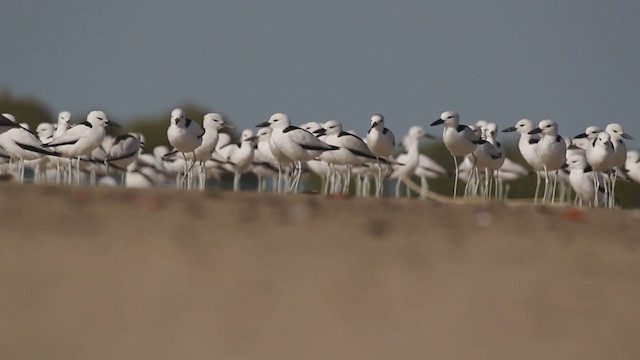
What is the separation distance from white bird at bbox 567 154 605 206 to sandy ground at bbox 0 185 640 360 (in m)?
12.4

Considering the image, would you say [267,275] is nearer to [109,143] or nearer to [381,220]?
[381,220]

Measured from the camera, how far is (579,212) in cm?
2517

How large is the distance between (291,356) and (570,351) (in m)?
3.13

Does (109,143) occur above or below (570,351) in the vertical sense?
above

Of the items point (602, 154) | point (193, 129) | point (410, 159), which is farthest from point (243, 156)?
point (602, 154)

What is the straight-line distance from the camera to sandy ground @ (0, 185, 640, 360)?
2052 centimetres

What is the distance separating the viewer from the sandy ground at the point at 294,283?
20.5 meters

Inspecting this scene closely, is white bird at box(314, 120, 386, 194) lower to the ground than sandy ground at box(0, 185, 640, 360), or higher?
higher

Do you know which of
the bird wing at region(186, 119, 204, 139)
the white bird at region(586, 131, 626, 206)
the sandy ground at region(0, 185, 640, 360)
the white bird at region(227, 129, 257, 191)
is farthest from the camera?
the white bird at region(227, 129, 257, 191)

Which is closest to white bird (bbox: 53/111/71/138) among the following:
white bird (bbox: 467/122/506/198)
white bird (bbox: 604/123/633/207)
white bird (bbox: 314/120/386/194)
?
white bird (bbox: 314/120/386/194)

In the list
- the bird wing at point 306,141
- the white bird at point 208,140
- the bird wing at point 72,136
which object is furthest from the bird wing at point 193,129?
the bird wing at point 306,141

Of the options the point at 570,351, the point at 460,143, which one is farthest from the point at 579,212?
the point at 460,143

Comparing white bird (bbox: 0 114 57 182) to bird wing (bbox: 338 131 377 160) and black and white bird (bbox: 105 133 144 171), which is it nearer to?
black and white bird (bbox: 105 133 144 171)

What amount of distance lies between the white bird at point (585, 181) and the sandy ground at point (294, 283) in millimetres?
12363
